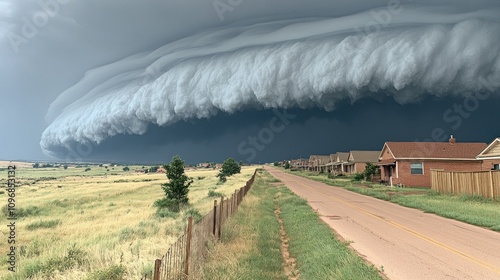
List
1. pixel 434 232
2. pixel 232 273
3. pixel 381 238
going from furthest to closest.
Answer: pixel 434 232 < pixel 381 238 < pixel 232 273

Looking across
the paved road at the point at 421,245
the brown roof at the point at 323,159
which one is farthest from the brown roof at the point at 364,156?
the paved road at the point at 421,245

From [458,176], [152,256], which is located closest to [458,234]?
[152,256]

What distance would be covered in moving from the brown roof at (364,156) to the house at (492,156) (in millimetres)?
46318

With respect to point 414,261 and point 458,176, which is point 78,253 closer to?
point 414,261

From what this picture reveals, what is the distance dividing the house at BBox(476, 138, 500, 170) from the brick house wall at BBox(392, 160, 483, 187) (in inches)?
448

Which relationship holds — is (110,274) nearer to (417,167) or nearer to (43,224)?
(43,224)

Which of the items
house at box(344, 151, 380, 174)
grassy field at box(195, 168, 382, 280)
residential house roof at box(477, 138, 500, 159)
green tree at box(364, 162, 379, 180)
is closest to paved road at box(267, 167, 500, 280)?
A: grassy field at box(195, 168, 382, 280)

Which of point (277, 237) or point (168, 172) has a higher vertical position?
point (168, 172)

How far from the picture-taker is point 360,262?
9383 millimetres

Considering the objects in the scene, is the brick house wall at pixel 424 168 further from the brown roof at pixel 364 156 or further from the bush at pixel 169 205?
the bush at pixel 169 205

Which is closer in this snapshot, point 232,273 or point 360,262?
point 232,273

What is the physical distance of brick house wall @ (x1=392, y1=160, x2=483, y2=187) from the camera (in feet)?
160

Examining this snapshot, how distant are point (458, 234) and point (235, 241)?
29.8 feet

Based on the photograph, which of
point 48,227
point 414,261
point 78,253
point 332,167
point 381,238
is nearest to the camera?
point 414,261
